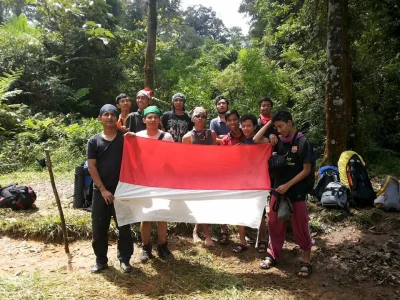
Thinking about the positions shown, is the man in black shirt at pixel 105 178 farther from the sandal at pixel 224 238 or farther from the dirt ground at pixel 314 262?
the sandal at pixel 224 238

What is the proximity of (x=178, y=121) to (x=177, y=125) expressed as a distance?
0.20 feet

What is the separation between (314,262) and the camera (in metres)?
4.11

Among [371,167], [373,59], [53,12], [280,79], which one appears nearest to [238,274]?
[371,167]

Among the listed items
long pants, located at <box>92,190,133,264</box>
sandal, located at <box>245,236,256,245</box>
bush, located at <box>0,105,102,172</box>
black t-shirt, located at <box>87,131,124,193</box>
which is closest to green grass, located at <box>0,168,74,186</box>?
bush, located at <box>0,105,102,172</box>

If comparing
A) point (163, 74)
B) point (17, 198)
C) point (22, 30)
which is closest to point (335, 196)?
point (17, 198)

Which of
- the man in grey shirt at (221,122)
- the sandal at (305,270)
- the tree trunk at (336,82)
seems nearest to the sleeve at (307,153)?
the sandal at (305,270)

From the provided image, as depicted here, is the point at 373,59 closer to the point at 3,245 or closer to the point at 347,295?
the point at 347,295

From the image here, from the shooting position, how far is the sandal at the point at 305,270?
3.67 metres

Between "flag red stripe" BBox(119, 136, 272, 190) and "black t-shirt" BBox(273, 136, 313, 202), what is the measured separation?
0.16 metres

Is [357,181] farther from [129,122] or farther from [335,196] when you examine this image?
[129,122]

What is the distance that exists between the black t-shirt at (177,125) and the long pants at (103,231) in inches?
56.9

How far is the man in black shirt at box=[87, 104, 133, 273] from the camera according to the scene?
3496 mm

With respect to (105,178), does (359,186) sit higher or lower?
lower

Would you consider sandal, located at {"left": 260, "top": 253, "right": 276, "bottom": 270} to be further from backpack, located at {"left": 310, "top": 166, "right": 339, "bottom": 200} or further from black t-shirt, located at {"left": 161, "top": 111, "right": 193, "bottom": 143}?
backpack, located at {"left": 310, "top": 166, "right": 339, "bottom": 200}
